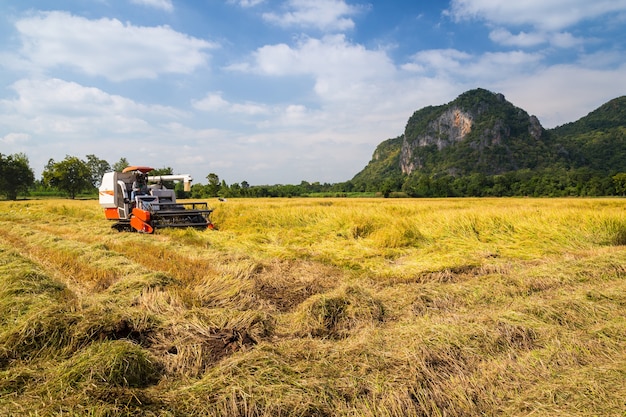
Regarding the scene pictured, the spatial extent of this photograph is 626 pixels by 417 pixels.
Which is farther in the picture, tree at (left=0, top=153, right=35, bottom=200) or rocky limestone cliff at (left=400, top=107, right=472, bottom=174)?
rocky limestone cliff at (left=400, top=107, right=472, bottom=174)

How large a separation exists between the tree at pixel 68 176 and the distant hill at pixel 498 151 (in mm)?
57137

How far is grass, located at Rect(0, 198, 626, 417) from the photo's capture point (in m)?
2.07

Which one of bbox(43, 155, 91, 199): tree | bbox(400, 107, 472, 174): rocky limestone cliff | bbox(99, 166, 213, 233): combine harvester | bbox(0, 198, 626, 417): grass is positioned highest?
bbox(400, 107, 472, 174): rocky limestone cliff

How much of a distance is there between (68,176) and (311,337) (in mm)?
61776

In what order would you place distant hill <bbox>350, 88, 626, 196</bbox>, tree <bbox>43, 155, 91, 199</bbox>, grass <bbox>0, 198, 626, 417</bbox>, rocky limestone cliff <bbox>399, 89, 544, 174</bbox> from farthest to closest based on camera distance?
rocky limestone cliff <bbox>399, 89, 544, 174</bbox>
distant hill <bbox>350, 88, 626, 196</bbox>
tree <bbox>43, 155, 91, 199</bbox>
grass <bbox>0, 198, 626, 417</bbox>

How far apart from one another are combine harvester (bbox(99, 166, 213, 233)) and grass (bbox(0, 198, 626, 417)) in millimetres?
4395

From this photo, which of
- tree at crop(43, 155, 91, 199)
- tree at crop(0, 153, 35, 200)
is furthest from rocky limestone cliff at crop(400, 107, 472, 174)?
tree at crop(0, 153, 35, 200)

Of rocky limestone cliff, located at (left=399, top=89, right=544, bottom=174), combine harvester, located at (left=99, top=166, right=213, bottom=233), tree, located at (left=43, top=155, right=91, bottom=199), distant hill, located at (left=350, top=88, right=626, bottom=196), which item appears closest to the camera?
combine harvester, located at (left=99, top=166, right=213, bottom=233)

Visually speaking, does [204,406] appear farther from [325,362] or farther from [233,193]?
[233,193]

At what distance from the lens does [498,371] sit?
7.86 feet

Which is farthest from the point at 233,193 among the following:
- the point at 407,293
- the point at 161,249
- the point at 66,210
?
the point at 407,293

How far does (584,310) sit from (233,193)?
65260 mm

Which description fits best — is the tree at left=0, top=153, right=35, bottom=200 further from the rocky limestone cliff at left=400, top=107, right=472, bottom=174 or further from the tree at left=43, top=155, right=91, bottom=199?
the rocky limestone cliff at left=400, top=107, right=472, bottom=174

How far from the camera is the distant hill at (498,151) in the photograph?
76062 mm
